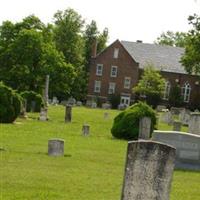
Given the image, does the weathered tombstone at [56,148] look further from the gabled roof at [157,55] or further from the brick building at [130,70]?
the gabled roof at [157,55]

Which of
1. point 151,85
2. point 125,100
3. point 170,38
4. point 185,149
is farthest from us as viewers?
point 170,38

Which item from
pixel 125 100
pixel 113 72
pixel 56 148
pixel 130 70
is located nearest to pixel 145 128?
pixel 56 148

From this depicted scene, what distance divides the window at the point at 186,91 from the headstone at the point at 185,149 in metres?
64.3

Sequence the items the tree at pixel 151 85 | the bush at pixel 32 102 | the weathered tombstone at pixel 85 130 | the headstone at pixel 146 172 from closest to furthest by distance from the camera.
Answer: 1. the headstone at pixel 146 172
2. the weathered tombstone at pixel 85 130
3. the bush at pixel 32 102
4. the tree at pixel 151 85

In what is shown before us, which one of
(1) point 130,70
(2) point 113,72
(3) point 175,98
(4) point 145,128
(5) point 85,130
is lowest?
(5) point 85,130

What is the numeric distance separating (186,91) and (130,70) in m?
8.26

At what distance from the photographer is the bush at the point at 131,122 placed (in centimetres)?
2630

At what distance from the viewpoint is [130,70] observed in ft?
266

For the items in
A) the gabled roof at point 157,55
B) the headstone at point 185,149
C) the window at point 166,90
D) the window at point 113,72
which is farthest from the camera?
the window at point 113,72

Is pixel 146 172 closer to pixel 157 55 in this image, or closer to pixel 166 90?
pixel 166 90

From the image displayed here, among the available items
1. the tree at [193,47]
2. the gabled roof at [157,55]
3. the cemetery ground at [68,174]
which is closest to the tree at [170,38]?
the gabled roof at [157,55]

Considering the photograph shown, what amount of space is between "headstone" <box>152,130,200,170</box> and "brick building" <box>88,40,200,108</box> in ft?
205

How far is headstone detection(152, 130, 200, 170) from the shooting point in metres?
17.0

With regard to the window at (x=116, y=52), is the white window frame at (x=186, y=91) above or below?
below
